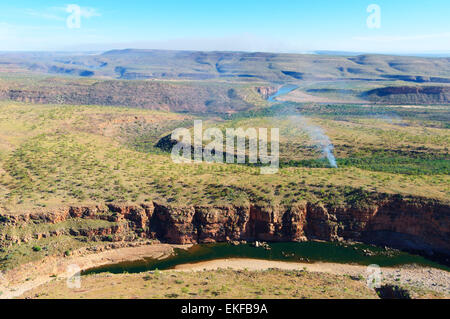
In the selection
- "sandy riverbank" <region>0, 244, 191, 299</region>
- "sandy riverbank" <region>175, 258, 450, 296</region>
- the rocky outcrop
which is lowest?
"sandy riverbank" <region>175, 258, 450, 296</region>

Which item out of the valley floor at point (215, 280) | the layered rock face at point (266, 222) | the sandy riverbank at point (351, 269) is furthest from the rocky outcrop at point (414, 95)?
the valley floor at point (215, 280)

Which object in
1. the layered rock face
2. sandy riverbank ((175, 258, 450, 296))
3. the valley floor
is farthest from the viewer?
the layered rock face

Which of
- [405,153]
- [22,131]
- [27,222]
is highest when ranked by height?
[22,131]

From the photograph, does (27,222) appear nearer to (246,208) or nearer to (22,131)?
(246,208)

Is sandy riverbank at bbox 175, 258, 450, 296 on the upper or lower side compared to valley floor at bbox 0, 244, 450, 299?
lower

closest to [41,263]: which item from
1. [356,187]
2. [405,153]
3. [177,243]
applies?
[177,243]

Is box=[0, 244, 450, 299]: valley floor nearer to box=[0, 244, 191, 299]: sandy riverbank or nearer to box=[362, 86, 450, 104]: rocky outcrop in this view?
box=[0, 244, 191, 299]: sandy riverbank

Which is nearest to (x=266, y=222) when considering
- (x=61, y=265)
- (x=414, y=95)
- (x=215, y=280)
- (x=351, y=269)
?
(x=351, y=269)

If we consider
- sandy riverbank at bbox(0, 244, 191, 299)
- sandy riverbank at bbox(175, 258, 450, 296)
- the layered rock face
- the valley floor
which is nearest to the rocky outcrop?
the layered rock face
